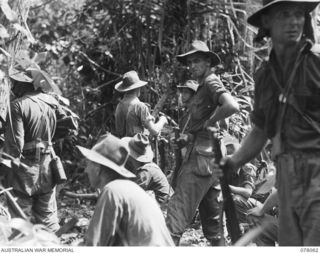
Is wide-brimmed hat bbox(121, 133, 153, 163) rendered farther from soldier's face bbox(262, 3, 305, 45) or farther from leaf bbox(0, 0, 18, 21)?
soldier's face bbox(262, 3, 305, 45)

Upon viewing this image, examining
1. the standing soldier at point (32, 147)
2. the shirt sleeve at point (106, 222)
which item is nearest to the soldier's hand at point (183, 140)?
the standing soldier at point (32, 147)

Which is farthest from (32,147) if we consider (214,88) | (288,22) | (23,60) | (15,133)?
(288,22)

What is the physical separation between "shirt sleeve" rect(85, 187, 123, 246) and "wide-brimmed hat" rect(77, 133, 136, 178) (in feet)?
0.99

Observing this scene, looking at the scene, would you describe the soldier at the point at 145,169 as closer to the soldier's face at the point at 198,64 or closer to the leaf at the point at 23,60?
the soldier's face at the point at 198,64

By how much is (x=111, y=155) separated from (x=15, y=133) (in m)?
3.18

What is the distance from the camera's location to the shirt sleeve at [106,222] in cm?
421

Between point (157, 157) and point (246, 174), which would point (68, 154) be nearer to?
point (157, 157)

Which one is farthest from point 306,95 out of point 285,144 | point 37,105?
point 37,105

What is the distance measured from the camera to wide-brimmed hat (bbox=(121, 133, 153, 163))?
7.97 metres

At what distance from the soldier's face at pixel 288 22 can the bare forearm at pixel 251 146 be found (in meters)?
0.61

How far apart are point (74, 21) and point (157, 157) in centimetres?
388

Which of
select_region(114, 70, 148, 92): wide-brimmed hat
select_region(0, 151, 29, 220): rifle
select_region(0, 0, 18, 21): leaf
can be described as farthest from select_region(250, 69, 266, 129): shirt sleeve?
select_region(114, 70, 148, 92): wide-brimmed hat

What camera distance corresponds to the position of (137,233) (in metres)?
4.24

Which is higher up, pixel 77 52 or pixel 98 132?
pixel 77 52
